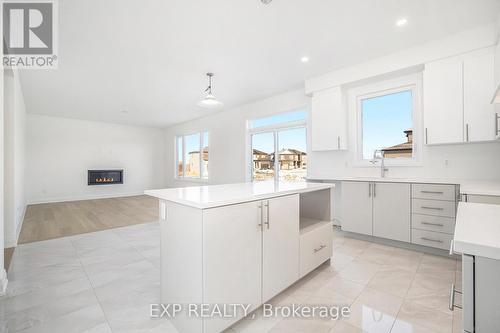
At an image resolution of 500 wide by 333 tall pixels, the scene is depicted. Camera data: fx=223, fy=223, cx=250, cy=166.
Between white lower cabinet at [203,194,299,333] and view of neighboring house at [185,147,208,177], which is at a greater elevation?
view of neighboring house at [185,147,208,177]

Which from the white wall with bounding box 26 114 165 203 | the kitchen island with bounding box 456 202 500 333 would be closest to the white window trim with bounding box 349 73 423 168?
the kitchen island with bounding box 456 202 500 333

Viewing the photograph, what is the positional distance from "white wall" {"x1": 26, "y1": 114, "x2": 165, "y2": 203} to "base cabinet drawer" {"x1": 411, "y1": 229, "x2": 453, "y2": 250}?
9.05 metres

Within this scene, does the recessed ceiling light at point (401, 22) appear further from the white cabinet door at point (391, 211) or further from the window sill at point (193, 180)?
the window sill at point (193, 180)

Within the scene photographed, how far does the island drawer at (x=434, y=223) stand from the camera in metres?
2.69

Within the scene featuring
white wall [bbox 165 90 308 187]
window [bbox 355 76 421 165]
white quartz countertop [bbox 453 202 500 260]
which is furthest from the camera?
white wall [bbox 165 90 308 187]

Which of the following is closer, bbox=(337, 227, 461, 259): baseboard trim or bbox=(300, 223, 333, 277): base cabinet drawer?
bbox=(300, 223, 333, 277): base cabinet drawer

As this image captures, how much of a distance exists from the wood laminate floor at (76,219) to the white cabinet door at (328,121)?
3833 millimetres

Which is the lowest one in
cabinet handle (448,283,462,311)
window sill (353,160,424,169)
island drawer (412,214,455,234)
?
cabinet handle (448,283,462,311)

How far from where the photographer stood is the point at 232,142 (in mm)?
6500

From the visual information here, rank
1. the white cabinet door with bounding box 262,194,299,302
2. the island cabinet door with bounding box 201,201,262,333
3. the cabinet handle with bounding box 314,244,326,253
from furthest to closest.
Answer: the cabinet handle with bounding box 314,244,326,253 → the white cabinet door with bounding box 262,194,299,302 → the island cabinet door with bounding box 201,201,262,333

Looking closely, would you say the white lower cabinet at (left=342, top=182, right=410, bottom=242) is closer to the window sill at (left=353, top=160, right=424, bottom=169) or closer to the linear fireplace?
the window sill at (left=353, top=160, right=424, bottom=169)

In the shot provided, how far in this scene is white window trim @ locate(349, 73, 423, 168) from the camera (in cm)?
342

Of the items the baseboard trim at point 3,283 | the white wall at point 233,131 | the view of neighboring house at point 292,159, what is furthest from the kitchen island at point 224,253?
the white wall at point 233,131

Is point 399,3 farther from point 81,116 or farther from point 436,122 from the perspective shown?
point 81,116
